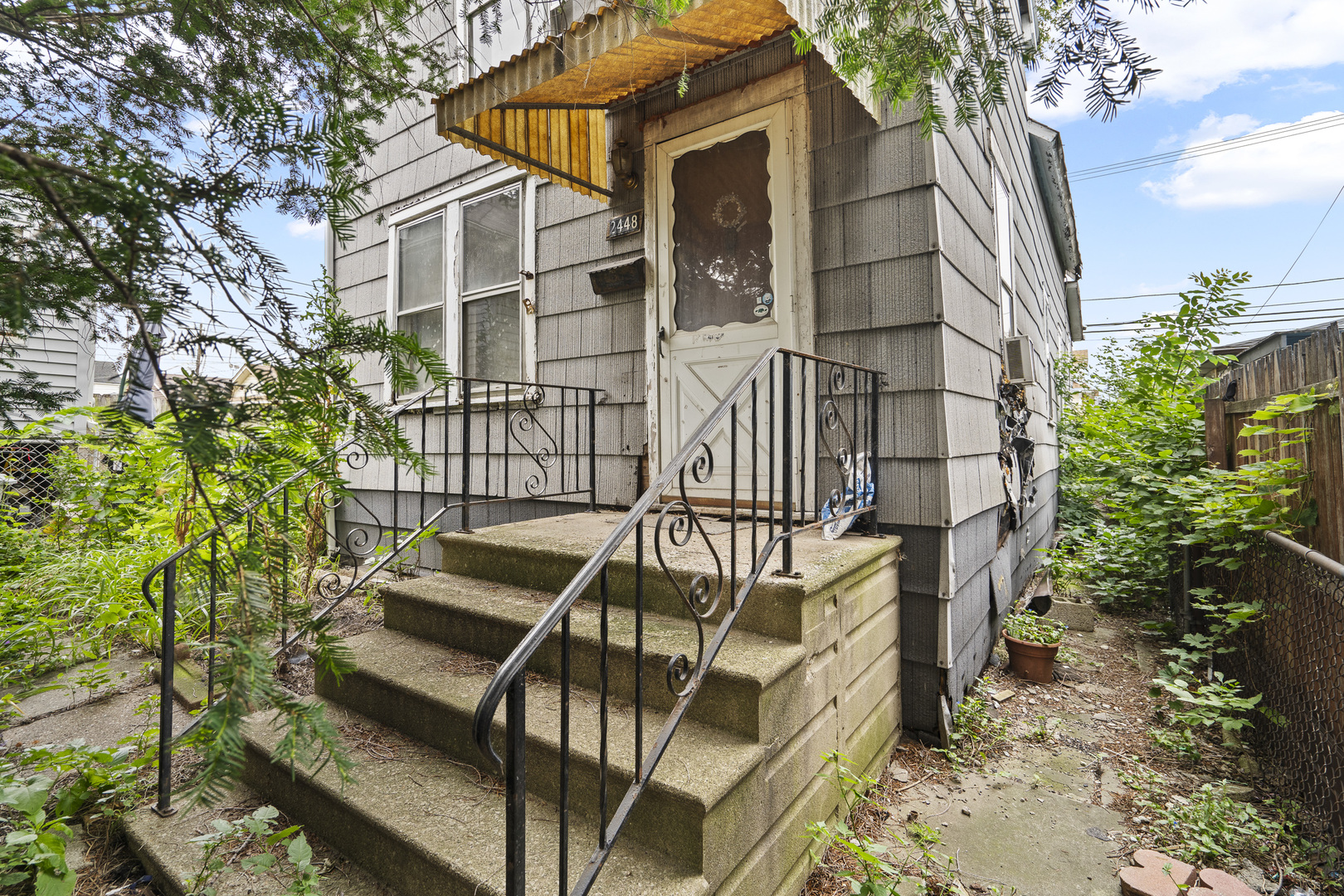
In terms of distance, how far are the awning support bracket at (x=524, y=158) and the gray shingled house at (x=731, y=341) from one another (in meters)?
0.02

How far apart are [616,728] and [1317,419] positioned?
9.51 ft

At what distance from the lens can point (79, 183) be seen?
0.78m

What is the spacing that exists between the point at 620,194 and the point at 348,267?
324 cm

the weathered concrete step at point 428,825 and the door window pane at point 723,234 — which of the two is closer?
the weathered concrete step at point 428,825

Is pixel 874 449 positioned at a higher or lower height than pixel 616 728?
higher

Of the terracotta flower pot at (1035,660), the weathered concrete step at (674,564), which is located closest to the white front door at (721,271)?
the weathered concrete step at (674,564)

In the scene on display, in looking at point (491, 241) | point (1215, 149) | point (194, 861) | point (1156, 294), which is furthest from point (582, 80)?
point (1156, 294)

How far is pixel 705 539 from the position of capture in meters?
1.69

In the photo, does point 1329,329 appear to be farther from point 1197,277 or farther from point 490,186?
point 490,186

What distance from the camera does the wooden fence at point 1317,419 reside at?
2.19 meters

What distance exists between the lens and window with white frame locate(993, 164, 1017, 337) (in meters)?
4.29

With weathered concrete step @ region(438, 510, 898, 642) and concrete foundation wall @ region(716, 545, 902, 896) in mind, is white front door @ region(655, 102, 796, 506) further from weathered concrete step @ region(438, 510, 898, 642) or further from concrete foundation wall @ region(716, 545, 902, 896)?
concrete foundation wall @ region(716, 545, 902, 896)

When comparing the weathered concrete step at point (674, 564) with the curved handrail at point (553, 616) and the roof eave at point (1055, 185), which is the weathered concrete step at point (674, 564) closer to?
the curved handrail at point (553, 616)

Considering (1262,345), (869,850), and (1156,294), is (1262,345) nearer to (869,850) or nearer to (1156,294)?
(869,850)
